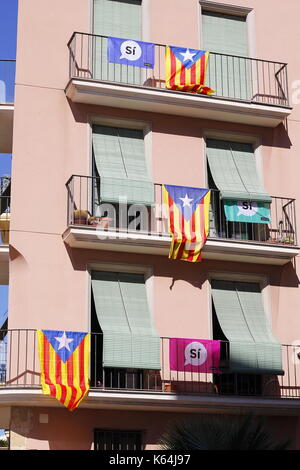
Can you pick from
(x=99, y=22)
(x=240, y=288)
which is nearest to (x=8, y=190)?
(x=99, y=22)

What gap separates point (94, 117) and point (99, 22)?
8.78 ft

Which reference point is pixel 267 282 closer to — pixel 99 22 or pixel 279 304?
pixel 279 304

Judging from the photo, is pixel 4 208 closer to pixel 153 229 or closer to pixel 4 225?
pixel 4 225

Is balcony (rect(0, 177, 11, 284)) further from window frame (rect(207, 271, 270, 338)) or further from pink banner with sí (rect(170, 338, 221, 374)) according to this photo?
window frame (rect(207, 271, 270, 338))

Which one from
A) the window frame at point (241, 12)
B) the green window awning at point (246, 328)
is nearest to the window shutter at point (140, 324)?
the green window awning at point (246, 328)

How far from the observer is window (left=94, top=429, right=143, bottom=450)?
21375 millimetres

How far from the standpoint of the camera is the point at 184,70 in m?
23.5

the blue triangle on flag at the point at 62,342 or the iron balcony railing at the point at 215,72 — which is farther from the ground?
the iron balcony railing at the point at 215,72

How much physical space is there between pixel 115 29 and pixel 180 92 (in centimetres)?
254

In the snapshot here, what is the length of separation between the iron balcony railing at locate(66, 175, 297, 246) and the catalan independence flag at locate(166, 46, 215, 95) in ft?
8.38

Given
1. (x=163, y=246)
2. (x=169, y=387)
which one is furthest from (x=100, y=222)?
(x=169, y=387)

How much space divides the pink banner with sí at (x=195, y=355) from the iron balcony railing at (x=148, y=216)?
257cm

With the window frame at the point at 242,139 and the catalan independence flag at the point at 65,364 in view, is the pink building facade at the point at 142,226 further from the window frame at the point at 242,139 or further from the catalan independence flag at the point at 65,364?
the catalan independence flag at the point at 65,364

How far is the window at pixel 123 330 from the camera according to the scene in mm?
21328
